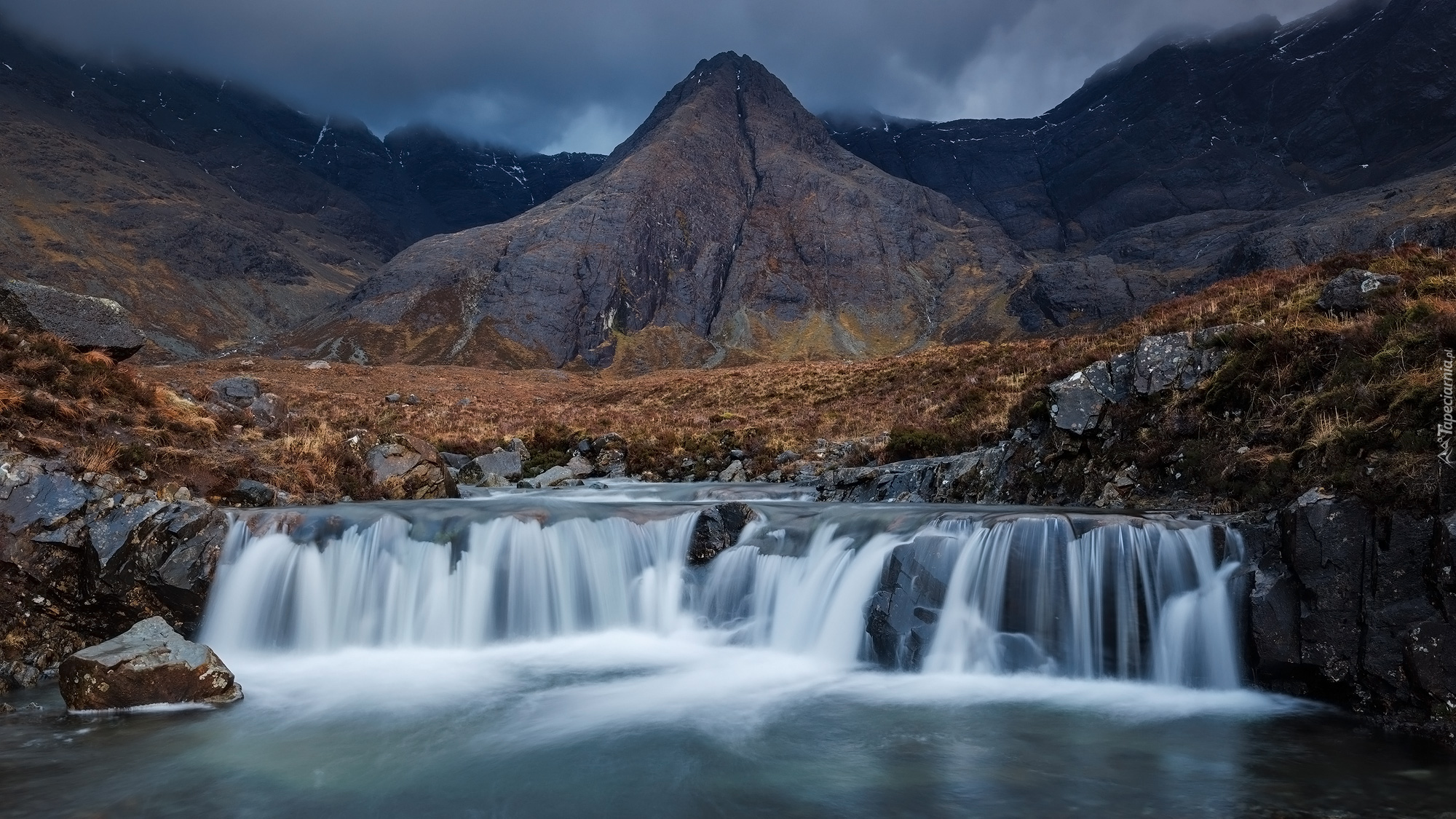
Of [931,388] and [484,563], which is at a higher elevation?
[931,388]

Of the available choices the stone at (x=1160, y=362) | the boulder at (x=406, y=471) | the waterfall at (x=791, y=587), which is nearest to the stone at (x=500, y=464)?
the boulder at (x=406, y=471)

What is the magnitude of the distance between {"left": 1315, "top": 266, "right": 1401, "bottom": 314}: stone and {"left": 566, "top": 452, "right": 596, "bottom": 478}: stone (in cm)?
2064

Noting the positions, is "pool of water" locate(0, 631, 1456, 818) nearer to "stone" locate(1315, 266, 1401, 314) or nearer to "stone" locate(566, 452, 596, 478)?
"stone" locate(1315, 266, 1401, 314)

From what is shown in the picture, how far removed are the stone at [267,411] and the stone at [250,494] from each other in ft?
16.0

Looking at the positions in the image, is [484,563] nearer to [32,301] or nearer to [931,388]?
[32,301]

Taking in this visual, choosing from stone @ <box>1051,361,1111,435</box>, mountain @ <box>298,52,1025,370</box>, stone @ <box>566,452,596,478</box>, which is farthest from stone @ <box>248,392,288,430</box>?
mountain @ <box>298,52,1025,370</box>

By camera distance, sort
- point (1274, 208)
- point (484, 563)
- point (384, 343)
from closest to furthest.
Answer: point (484, 563)
point (384, 343)
point (1274, 208)

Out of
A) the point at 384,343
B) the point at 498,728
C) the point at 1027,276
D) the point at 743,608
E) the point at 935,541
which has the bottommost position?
the point at 498,728

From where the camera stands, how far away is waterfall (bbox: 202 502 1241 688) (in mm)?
10039

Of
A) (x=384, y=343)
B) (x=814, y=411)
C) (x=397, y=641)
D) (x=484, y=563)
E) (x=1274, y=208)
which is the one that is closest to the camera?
(x=397, y=641)

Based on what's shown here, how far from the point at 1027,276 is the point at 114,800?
175 metres

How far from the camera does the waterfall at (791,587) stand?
10039 millimetres

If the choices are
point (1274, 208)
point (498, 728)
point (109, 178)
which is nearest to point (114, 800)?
point (498, 728)

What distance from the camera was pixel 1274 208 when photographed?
18412 cm
